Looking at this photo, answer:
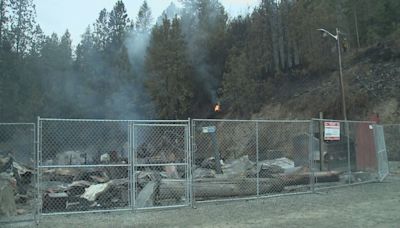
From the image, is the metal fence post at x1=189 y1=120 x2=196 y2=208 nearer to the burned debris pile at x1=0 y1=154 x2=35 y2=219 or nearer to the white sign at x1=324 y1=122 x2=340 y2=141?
the burned debris pile at x1=0 y1=154 x2=35 y2=219

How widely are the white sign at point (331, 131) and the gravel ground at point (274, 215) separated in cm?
236

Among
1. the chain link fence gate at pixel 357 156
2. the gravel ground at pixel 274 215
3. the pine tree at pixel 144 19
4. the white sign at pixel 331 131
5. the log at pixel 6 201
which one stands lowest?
the gravel ground at pixel 274 215

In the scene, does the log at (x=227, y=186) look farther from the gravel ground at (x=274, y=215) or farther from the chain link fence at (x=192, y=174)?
the gravel ground at (x=274, y=215)

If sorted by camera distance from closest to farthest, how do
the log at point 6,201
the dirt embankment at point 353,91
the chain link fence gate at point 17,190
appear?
1. the chain link fence gate at point 17,190
2. the log at point 6,201
3. the dirt embankment at point 353,91

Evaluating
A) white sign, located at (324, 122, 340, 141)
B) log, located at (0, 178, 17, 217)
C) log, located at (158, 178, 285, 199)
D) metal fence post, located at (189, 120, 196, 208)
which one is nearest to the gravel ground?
metal fence post, located at (189, 120, 196, 208)

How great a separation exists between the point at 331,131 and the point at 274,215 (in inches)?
212

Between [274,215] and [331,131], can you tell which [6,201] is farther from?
[331,131]

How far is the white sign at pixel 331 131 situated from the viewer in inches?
616

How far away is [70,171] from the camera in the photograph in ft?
65.2

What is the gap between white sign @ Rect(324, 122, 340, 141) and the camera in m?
15.6

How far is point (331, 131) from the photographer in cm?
1576

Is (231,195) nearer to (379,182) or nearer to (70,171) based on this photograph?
(379,182)

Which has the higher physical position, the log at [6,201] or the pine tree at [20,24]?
the pine tree at [20,24]

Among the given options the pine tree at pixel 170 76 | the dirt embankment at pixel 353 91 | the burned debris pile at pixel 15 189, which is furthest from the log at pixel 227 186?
the pine tree at pixel 170 76
